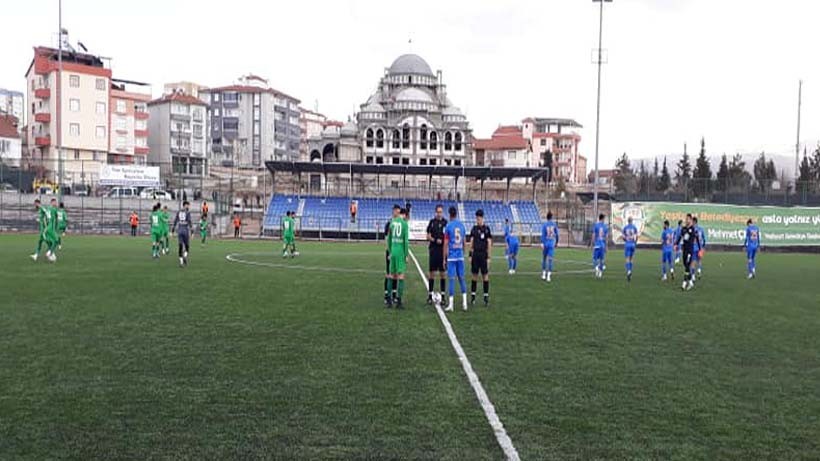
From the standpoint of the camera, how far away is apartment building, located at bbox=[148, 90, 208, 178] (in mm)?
94750

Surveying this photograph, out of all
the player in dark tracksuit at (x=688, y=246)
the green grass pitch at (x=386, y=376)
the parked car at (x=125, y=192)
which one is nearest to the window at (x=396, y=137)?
the parked car at (x=125, y=192)

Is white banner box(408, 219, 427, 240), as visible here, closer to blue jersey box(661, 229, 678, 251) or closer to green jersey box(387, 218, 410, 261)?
blue jersey box(661, 229, 678, 251)

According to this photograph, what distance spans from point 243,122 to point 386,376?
110 meters

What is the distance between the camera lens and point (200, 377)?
7.93 metres

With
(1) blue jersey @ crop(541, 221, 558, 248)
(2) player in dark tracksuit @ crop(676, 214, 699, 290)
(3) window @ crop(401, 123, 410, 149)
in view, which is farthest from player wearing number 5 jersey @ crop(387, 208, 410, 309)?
(3) window @ crop(401, 123, 410, 149)

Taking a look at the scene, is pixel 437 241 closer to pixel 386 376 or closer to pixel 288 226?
pixel 386 376

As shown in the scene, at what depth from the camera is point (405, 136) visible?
92375mm

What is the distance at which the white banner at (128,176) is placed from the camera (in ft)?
180

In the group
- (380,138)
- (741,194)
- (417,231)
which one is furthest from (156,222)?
(380,138)

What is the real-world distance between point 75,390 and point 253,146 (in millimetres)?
110444

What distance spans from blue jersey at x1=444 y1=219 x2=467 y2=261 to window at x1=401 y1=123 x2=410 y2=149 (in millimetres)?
79144

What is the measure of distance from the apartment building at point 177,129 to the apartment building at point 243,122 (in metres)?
13.4

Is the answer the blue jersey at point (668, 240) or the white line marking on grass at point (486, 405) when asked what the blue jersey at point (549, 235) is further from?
the white line marking on grass at point (486, 405)

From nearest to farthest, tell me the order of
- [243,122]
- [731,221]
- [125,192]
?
1. [731,221]
2. [125,192]
3. [243,122]
